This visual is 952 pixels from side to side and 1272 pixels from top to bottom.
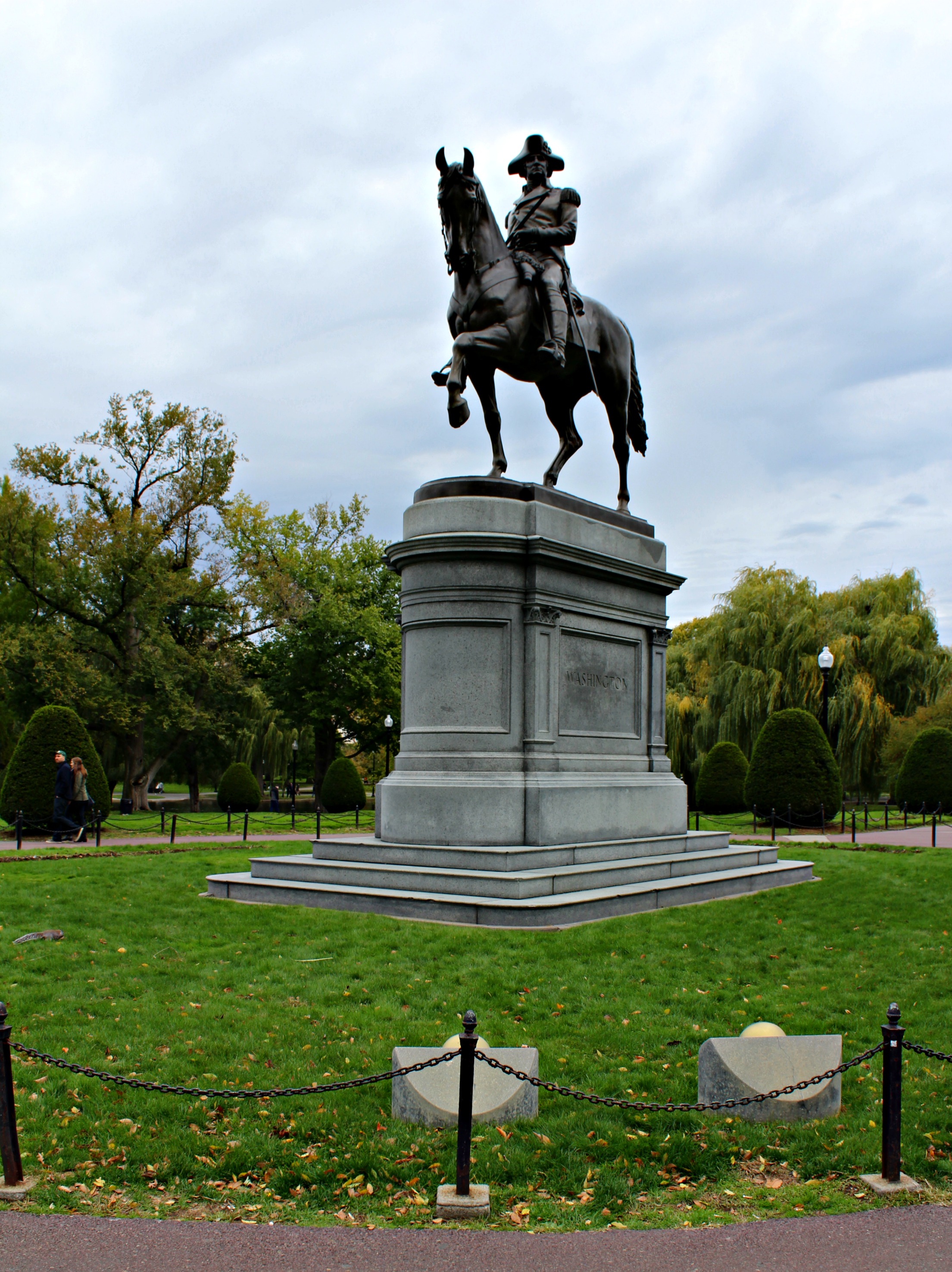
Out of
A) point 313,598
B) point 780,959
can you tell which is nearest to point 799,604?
point 313,598

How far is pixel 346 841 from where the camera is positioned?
13.1 metres

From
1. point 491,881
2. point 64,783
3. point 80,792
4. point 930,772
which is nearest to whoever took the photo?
point 491,881

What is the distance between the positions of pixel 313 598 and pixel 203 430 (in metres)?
10.0

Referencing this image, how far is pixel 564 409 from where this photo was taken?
1562 centimetres

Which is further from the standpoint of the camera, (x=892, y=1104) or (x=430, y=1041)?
(x=430, y=1041)

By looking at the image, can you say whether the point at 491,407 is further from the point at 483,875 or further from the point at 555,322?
the point at 483,875

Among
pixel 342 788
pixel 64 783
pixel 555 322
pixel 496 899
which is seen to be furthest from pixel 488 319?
pixel 342 788

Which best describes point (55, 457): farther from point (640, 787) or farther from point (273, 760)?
point (640, 787)

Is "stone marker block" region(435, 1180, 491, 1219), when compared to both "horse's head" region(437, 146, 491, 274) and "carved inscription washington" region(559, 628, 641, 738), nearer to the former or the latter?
"carved inscription washington" region(559, 628, 641, 738)

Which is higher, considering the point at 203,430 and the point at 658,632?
the point at 203,430

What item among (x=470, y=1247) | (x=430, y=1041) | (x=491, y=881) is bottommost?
(x=470, y=1247)

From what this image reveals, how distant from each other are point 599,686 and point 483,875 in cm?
406

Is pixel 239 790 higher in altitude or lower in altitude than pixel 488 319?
lower

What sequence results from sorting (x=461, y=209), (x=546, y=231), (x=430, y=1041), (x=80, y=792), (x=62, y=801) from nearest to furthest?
(x=430, y=1041) → (x=461, y=209) → (x=546, y=231) → (x=62, y=801) → (x=80, y=792)
